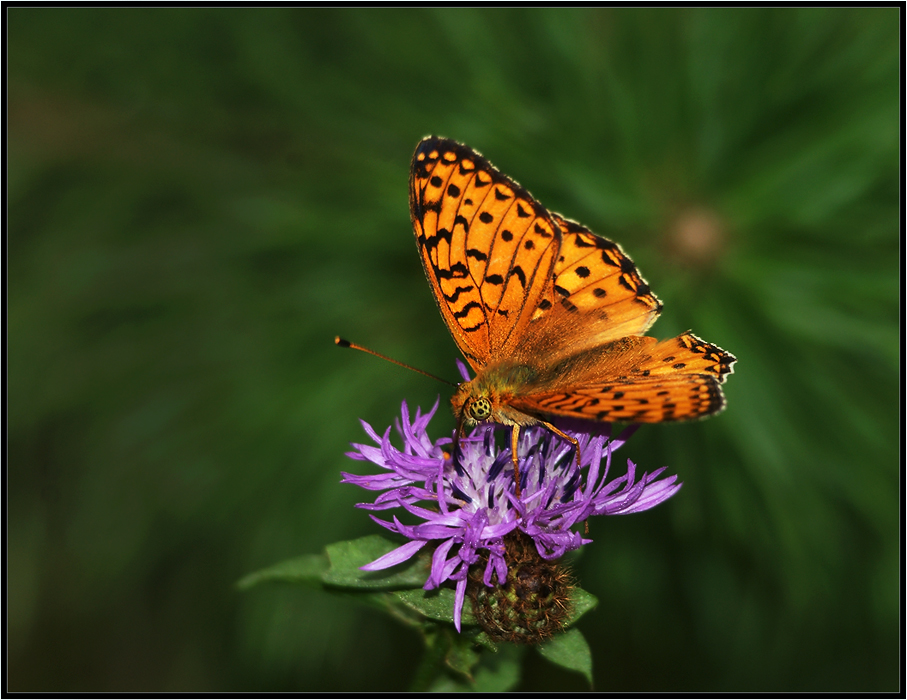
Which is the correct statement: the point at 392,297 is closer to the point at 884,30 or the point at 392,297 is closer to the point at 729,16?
the point at 729,16

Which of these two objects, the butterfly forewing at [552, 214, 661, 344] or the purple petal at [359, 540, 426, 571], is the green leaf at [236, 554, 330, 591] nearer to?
the purple petal at [359, 540, 426, 571]

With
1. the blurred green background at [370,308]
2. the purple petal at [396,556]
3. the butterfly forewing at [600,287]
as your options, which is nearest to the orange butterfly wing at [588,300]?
the butterfly forewing at [600,287]

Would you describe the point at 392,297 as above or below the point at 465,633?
above

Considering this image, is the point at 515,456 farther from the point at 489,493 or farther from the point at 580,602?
the point at 580,602

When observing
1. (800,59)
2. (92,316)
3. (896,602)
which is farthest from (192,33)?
(896,602)

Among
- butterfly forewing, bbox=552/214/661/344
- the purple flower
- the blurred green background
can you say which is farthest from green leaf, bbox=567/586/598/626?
the blurred green background

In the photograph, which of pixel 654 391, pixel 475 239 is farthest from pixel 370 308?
pixel 654 391
